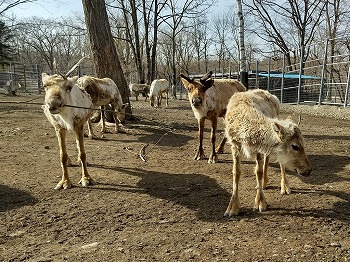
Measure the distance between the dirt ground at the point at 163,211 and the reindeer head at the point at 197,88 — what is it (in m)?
1.34

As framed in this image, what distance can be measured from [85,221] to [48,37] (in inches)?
2800

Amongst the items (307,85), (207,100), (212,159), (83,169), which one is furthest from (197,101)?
(307,85)

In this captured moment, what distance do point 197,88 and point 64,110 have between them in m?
3.23

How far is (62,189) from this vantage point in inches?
217

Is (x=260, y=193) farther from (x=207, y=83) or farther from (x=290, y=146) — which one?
(x=207, y=83)

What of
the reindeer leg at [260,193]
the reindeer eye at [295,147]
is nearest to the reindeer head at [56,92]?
the reindeer leg at [260,193]

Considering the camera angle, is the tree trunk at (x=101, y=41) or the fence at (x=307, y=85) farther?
the fence at (x=307, y=85)

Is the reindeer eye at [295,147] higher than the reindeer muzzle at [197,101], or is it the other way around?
the reindeer muzzle at [197,101]

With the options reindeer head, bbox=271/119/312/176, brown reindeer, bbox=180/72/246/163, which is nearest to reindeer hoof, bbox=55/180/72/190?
brown reindeer, bbox=180/72/246/163

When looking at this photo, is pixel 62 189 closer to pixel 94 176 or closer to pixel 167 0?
pixel 94 176

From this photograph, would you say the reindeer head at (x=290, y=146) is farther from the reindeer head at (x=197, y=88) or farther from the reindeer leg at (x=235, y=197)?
the reindeer head at (x=197, y=88)

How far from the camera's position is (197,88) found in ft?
25.0

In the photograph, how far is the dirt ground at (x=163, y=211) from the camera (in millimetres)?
3502

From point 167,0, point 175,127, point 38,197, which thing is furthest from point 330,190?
point 167,0
